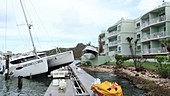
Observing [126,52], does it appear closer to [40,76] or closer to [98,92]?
[40,76]

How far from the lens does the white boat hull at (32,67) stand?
30941 mm

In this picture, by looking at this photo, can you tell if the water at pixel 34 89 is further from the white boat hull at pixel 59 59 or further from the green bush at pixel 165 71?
the green bush at pixel 165 71

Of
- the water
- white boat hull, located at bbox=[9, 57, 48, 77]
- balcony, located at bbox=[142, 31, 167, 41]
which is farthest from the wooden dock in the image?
balcony, located at bbox=[142, 31, 167, 41]

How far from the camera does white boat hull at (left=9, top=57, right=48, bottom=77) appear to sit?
3094 centimetres

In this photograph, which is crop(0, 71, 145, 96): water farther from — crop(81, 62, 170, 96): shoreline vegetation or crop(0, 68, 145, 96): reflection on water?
crop(81, 62, 170, 96): shoreline vegetation

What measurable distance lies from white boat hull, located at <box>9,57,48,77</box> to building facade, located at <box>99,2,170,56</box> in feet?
68.8

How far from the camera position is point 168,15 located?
42.1 m

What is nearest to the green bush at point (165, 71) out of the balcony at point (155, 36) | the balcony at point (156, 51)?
the balcony at point (156, 51)

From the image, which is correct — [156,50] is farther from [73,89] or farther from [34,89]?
[73,89]

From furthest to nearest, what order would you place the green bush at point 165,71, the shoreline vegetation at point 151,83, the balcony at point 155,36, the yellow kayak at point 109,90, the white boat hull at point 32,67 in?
the balcony at point 155,36 < the white boat hull at point 32,67 < the green bush at point 165,71 < the shoreline vegetation at point 151,83 < the yellow kayak at point 109,90

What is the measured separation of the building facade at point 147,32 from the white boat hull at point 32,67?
2096cm

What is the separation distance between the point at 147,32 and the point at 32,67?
29.8m

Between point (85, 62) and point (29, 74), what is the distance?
27.0 meters

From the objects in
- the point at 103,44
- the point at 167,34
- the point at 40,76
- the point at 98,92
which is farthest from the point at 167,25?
the point at 103,44
